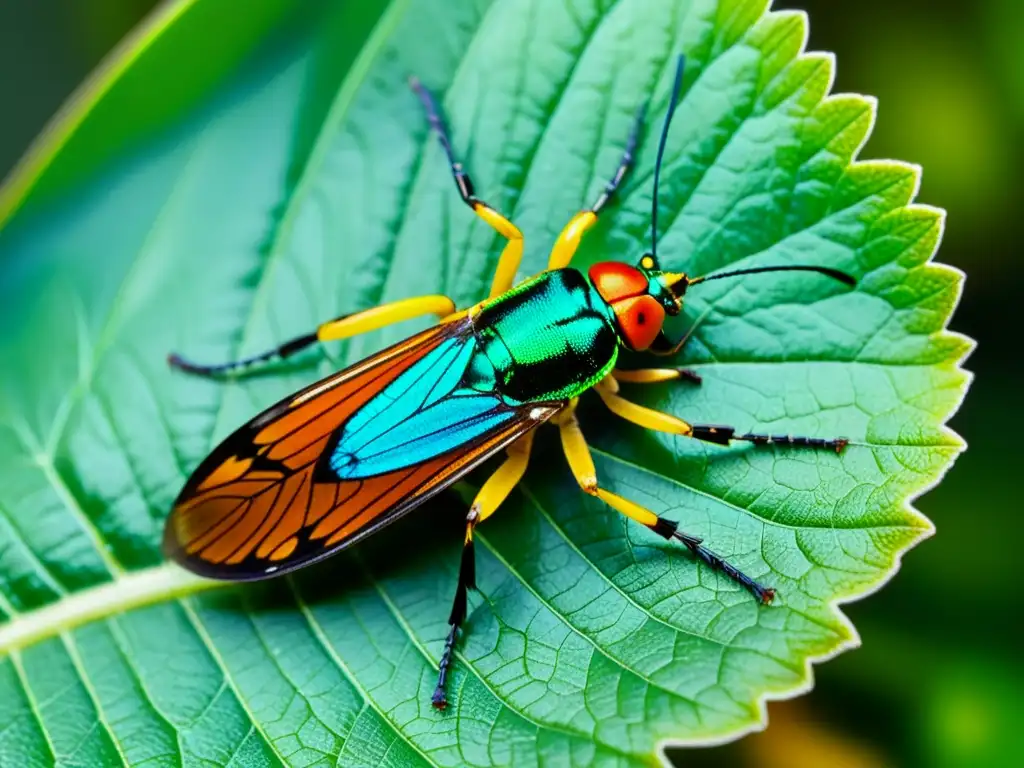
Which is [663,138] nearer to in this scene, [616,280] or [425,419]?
[616,280]

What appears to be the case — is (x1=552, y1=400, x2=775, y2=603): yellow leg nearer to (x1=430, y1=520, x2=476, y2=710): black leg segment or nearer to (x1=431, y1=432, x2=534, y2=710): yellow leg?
(x1=431, y1=432, x2=534, y2=710): yellow leg

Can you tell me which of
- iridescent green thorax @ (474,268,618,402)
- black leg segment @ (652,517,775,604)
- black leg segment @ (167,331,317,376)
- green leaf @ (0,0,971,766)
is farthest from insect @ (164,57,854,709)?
black leg segment @ (167,331,317,376)

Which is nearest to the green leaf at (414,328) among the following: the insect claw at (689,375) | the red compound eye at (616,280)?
the insect claw at (689,375)

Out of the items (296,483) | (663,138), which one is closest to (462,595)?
(296,483)

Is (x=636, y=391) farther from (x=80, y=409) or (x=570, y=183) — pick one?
(x=80, y=409)

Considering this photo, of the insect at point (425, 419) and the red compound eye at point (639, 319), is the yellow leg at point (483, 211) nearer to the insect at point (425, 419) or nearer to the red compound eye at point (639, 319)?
the insect at point (425, 419)
